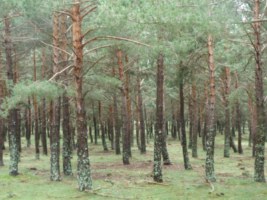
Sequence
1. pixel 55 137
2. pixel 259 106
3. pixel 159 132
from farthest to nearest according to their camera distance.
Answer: pixel 55 137
pixel 259 106
pixel 159 132

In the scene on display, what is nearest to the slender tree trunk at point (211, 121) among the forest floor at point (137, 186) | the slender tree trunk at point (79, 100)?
the forest floor at point (137, 186)

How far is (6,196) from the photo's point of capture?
16078mm

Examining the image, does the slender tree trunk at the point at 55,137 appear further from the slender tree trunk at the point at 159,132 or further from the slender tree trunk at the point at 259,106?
the slender tree trunk at the point at 259,106

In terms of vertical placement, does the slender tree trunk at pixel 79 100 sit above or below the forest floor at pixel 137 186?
above

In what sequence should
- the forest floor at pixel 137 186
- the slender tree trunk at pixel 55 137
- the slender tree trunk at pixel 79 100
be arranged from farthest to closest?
the slender tree trunk at pixel 55 137 → the slender tree trunk at pixel 79 100 → the forest floor at pixel 137 186

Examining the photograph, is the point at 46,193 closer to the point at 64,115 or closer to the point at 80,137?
the point at 80,137

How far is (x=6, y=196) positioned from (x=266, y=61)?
1767 cm

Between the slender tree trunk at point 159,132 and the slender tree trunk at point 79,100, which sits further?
the slender tree trunk at point 159,132

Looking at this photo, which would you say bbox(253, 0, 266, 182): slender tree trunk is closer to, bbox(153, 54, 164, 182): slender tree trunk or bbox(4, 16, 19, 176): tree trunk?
bbox(153, 54, 164, 182): slender tree trunk

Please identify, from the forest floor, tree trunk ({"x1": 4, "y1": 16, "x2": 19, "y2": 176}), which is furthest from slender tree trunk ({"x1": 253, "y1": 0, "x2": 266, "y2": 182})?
tree trunk ({"x1": 4, "y1": 16, "x2": 19, "y2": 176})

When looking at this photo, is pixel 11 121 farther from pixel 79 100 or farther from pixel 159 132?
pixel 159 132

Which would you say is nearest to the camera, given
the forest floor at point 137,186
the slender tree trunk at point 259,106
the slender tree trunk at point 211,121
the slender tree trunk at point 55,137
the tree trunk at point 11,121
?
the forest floor at point 137,186

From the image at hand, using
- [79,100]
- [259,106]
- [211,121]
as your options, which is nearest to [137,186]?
[211,121]

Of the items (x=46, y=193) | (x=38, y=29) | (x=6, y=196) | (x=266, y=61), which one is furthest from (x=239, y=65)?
(x=6, y=196)
